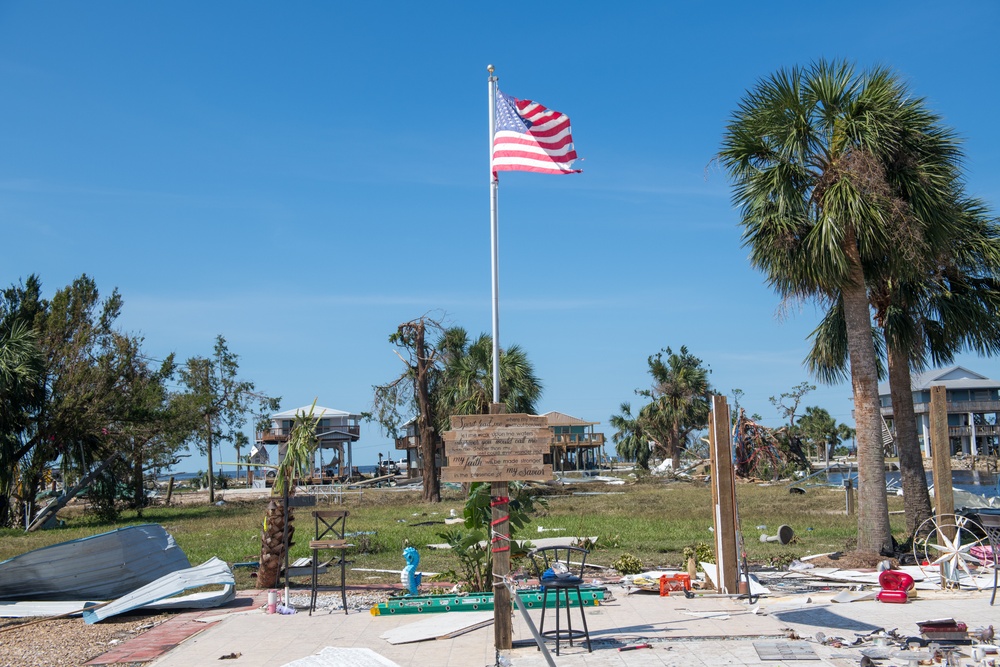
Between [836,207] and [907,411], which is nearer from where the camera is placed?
[836,207]

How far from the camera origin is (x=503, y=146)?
9797mm

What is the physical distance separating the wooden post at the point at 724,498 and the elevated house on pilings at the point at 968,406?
163ft

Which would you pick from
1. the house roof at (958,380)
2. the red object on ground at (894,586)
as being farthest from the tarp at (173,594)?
the house roof at (958,380)

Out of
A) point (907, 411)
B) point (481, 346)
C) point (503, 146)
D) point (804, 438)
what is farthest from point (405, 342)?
point (804, 438)

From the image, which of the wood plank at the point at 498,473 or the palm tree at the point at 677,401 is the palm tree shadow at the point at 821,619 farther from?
the palm tree at the point at 677,401

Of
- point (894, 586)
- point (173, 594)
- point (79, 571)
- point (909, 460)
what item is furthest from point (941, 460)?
point (79, 571)

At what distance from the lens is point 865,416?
43.1 ft

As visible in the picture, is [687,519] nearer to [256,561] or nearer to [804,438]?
[256,561]

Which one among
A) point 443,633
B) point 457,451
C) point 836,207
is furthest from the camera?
point 836,207

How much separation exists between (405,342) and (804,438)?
148 ft

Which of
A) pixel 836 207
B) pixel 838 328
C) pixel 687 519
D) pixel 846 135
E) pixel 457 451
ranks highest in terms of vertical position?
pixel 846 135

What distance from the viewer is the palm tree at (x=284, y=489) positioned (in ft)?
34.1

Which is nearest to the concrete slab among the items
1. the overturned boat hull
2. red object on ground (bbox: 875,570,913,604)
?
red object on ground (bbox: 875,570,913,604)

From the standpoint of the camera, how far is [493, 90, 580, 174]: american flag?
979 cm
